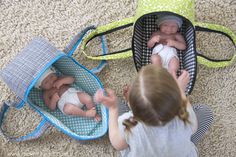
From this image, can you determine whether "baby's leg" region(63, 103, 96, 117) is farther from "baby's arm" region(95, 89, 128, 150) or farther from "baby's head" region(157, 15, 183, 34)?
"baby's head" region(157, 15, 183, 34)

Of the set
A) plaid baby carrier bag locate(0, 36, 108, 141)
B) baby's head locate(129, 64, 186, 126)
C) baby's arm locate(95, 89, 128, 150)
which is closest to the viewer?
baby's head locate(129, 64, 186, 126)

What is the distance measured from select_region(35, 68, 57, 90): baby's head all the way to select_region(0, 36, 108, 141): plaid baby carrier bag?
4cm

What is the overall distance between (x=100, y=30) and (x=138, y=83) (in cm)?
49

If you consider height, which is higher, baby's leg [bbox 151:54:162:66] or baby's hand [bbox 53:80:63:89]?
baby's hand [bbox 53:80:63:89]

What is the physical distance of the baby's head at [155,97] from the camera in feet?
2.36

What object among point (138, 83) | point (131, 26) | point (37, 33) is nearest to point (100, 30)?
point (131, 26)

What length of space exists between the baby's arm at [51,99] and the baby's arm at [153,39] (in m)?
0.34

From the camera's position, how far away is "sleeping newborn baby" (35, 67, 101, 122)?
3.61 ft

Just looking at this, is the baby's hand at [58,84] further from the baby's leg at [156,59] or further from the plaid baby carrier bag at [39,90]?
the baby's leg at [156,59]

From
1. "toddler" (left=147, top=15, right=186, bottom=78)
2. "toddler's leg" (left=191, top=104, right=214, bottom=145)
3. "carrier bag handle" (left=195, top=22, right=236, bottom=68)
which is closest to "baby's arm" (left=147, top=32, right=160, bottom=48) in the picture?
"toddler" (left=147, top=15, right=186, bottom=78)

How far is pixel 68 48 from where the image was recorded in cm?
115

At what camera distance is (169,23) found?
112 centimetres

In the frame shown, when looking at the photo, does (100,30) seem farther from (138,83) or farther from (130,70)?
(138,83)

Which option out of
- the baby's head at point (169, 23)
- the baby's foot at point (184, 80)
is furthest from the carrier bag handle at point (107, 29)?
the baby's foot at point (184, 80)
